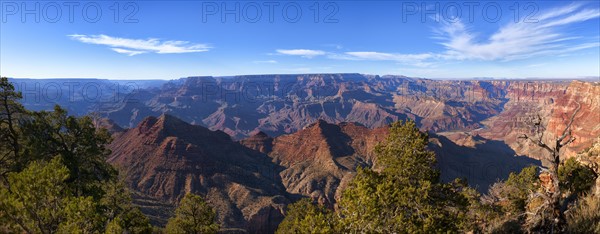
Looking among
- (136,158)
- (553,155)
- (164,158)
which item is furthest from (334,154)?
(553,155)

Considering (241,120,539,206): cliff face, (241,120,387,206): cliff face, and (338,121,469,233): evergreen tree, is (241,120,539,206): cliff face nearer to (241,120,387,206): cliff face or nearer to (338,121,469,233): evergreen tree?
(241,120,387,206): cliff face

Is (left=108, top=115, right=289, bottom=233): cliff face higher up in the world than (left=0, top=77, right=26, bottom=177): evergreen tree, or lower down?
lower down

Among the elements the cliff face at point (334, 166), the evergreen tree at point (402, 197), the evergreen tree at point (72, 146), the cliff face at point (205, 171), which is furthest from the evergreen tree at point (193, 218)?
the cliff face at point (334, 166)

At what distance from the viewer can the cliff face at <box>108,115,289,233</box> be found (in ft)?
380

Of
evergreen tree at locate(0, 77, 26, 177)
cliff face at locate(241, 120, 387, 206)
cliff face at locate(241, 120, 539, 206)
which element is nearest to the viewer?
evergreen tree at locate(0, 77, 26, 177)

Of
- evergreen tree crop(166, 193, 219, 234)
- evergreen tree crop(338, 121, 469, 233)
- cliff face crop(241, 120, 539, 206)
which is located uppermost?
evergreen tree crop(338, 121, 469, 233)

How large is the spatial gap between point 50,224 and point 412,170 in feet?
63.6

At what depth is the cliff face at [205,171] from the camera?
11588 cm

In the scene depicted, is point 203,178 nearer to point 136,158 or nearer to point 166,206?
point 166,206

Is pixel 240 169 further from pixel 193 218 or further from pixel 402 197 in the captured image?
pixel 402 197

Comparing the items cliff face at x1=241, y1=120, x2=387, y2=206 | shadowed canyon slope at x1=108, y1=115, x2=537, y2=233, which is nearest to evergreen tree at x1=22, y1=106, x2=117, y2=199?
shadowed canyon slope at x1=108, y1=115, x2=537, y2=233

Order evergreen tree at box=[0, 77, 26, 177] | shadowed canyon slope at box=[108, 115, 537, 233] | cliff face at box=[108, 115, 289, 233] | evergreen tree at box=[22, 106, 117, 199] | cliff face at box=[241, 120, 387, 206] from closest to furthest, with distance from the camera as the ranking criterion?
evergreen tree at box=[0, 77, 26, 177]
evergreen tree at box=[22, 106, 117, 199]
cliff face at box=[108, 115, 289, 233]
shadowed canyon slope at box=[108, 115, 537, 233]
cliff face at box=[241, 120, 387, 206]

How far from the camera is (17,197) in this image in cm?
1452

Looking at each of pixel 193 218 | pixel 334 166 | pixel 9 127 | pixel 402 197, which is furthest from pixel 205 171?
pixel 402 197
